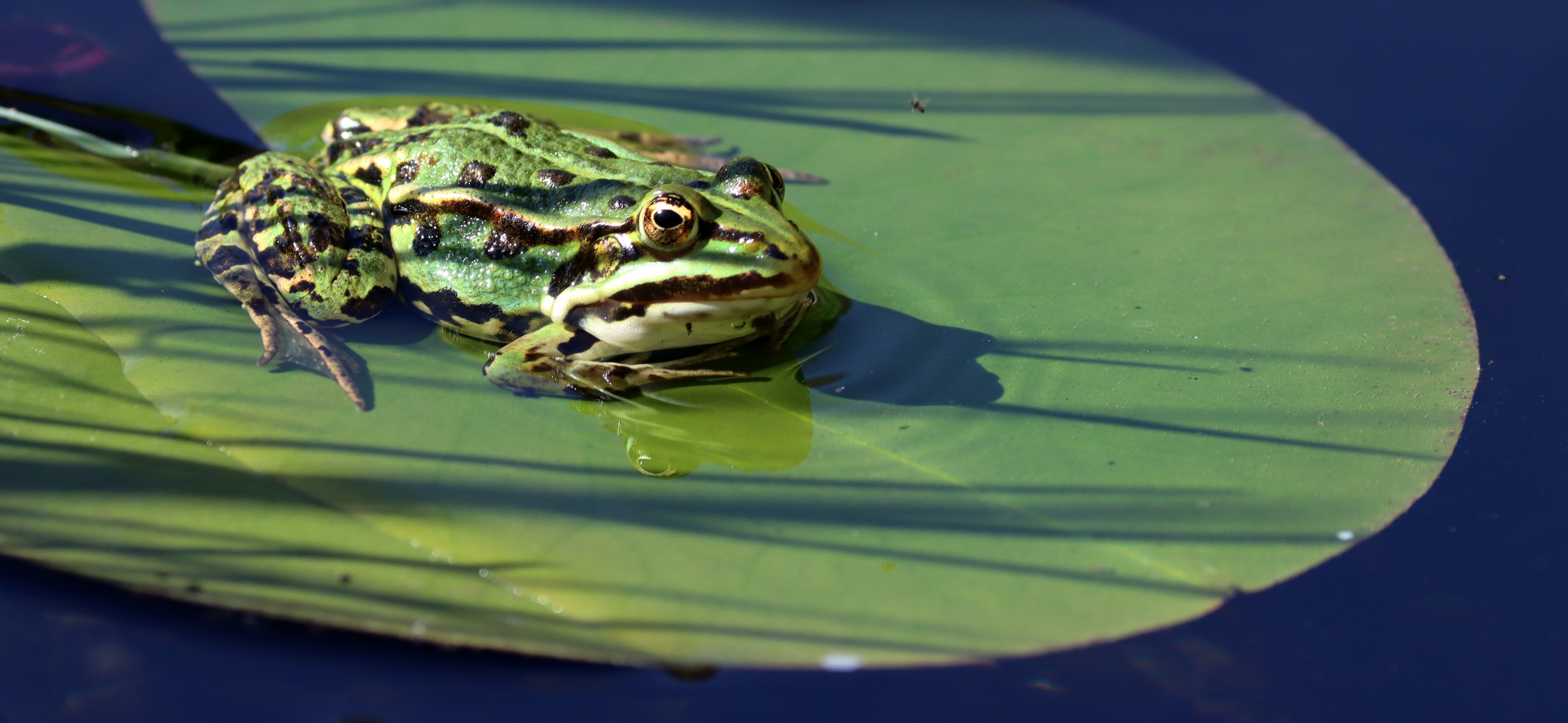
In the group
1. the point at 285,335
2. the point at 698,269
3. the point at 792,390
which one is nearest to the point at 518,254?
the point at 698,269

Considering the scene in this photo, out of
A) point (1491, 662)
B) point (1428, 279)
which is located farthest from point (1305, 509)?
point (1428, 279)

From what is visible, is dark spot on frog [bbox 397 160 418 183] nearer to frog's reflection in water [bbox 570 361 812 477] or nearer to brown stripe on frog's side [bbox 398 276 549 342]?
brown stripe on frog's side [bbox 398 276 549 342]

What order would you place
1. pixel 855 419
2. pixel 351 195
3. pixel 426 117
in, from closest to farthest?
pixel 855 419, pixel 351 195, pixel 426 117

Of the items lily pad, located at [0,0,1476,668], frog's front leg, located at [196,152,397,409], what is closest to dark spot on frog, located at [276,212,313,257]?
frog's front leg, located at [196,152,397,409]

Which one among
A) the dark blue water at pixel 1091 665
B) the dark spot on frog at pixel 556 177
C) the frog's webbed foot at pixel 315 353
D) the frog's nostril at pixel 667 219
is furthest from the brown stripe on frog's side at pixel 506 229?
the dark blue water at pixel 1091 665

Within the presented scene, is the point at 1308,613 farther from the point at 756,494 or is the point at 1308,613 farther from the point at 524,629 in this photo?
the point at 524,629

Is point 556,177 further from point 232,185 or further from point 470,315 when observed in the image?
point 232,185
